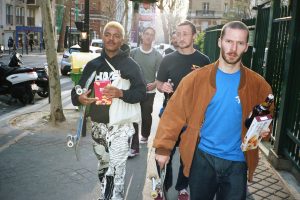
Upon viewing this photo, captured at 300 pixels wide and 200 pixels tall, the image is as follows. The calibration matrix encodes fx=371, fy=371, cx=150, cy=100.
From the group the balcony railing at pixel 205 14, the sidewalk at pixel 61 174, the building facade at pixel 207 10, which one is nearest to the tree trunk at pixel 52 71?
the sidewalk at pixel 61 174

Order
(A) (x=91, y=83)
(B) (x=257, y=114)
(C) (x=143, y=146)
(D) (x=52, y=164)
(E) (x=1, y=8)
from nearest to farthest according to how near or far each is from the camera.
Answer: (B) (x=257, y=114), (A) (x=91, y=83), (D) (x=52, y=164), (C) (x=143, y=146), (E) (x=1, y=8)

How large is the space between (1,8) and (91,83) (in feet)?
149

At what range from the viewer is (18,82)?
10.4 metres

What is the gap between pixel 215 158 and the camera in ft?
9.54

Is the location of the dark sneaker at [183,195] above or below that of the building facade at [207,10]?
below

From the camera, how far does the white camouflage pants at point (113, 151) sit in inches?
159

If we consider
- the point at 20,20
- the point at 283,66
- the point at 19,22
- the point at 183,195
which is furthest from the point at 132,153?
the point at 20,20

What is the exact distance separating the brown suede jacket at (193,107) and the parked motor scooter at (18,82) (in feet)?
27.7

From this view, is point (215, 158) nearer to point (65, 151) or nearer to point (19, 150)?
point (65, 151)

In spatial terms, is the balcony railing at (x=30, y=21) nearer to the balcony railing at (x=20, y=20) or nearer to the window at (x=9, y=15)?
the balcony railing at (x=20, y=20)

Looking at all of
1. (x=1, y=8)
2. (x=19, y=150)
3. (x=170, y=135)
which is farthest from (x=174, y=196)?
(x=1, y=8)

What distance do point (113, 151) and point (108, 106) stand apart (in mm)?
492

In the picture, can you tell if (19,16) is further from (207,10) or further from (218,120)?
(218,120)

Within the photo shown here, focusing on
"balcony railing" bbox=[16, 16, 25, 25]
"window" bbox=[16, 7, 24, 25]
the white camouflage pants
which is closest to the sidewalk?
the white camouflage pants
